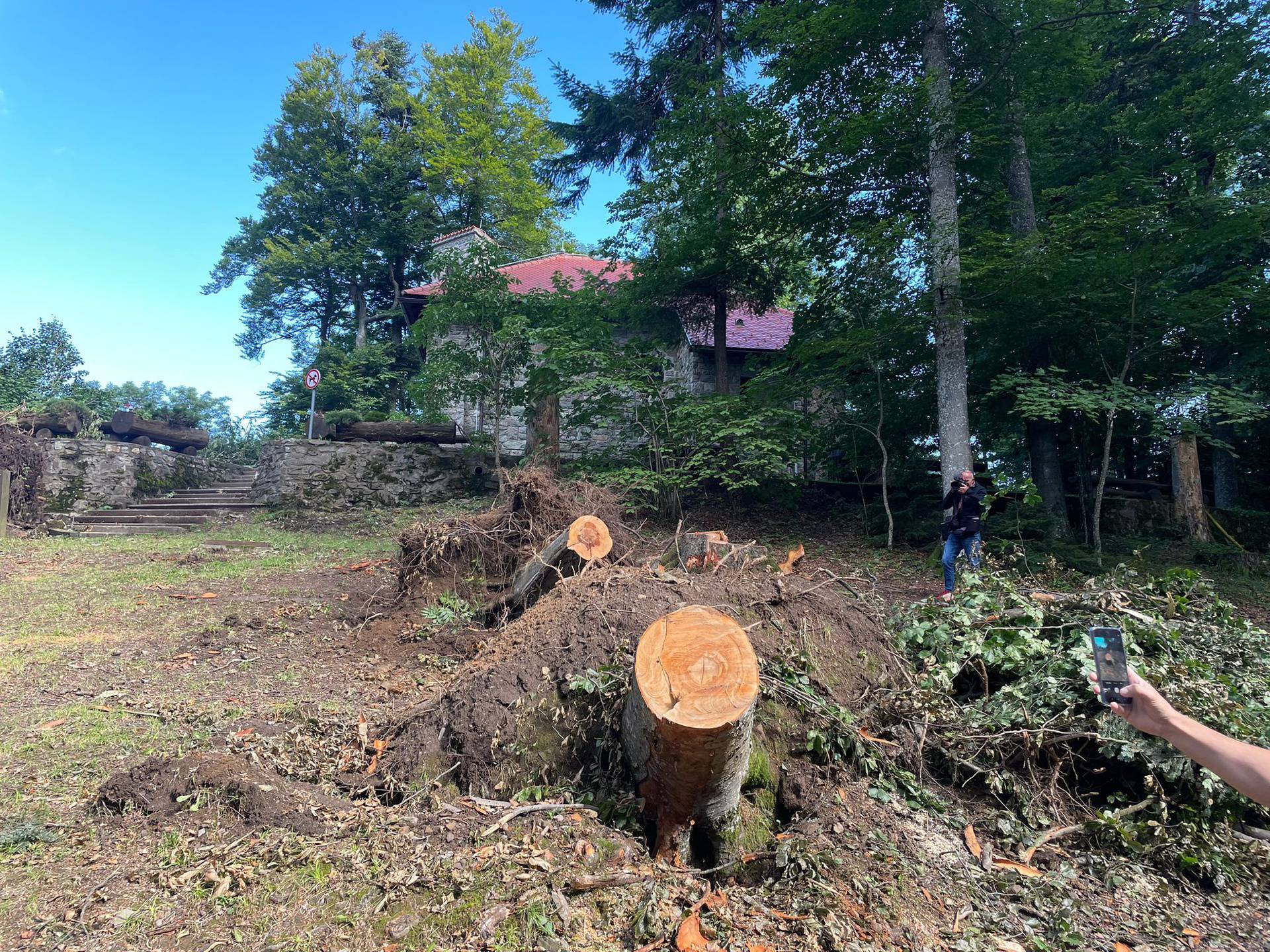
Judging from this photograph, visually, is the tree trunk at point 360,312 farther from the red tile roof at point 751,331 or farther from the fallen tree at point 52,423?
the red tile roof at point 751,331

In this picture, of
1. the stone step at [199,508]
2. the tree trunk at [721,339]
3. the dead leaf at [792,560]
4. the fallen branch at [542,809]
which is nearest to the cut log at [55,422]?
the stone step at [199,508]

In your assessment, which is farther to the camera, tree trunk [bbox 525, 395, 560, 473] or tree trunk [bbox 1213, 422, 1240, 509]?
tree trunk [bbox 525, 395, 560, 473]

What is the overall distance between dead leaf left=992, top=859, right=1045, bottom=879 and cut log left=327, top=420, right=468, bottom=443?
14.4 meters

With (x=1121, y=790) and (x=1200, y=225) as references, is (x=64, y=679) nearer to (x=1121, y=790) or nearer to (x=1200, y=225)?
(x=1121, y=790)

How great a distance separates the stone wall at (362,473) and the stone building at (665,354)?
1.20 meters

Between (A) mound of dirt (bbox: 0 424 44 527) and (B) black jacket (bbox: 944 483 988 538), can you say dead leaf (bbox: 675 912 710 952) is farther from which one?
(A) mound of dirt (bbox: 0 424 44 527)

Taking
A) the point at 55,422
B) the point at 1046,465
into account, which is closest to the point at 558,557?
the point at 1046,465

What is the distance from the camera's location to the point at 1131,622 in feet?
13.1

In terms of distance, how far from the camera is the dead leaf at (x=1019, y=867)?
9.36ft

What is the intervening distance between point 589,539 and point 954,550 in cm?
480

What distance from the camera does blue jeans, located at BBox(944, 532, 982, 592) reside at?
7.43 meters

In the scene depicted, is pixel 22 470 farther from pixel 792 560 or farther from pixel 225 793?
pixel 792 560

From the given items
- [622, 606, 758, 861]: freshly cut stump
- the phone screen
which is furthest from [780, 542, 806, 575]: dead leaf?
the phone screen

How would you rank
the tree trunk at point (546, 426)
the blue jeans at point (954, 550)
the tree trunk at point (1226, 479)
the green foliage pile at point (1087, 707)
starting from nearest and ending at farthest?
the green foliage pile at point (1087, 707) < the blue jeans at point (954, 550) < the tree trunk at point (1226, 479) < the tree trunk at point (546, 426)
